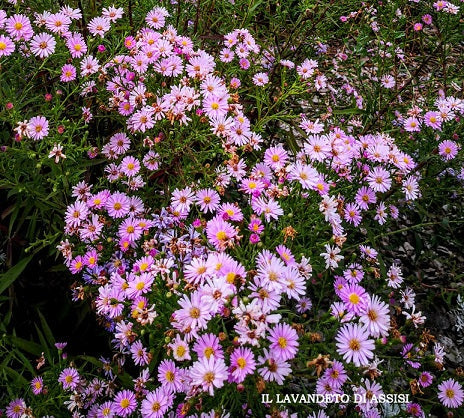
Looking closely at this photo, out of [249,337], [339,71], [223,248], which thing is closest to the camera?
[249,337]

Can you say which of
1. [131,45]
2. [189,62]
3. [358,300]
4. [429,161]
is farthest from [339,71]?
[358,300]

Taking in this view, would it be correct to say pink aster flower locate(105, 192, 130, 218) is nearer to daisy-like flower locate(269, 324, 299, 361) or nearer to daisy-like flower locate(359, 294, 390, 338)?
daisy-like flower locate(269, 324, 299, 361)

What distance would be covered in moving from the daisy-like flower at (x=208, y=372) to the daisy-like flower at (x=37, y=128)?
114 cm

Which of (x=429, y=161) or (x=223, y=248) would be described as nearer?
(x=223, y=248)

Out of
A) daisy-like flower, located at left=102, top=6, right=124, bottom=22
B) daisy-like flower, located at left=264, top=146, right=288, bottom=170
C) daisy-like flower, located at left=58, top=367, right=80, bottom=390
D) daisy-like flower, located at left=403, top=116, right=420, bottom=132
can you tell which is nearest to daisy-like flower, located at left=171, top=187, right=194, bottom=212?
daisy-like flower, located at left=264, top=146, right=288, bottom=170

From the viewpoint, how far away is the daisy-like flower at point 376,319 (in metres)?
1.43

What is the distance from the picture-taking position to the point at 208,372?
1253 millimetres

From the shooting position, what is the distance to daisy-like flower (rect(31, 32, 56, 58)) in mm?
2008

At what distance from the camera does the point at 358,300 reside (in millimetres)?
1542

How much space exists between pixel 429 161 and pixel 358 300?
4.54ft

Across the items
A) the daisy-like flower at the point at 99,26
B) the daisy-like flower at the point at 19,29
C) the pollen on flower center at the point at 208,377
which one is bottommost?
the pollen on flower center at the point at 208,377

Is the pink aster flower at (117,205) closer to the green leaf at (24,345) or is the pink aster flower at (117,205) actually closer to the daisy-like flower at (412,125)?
the green leaf at (24,345)

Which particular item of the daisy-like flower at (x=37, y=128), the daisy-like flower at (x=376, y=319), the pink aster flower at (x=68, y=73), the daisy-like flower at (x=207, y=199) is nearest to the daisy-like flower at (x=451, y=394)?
the daisy-like flower at (x=376, y=319)

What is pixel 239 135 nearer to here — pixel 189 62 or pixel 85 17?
pixel 189 62
